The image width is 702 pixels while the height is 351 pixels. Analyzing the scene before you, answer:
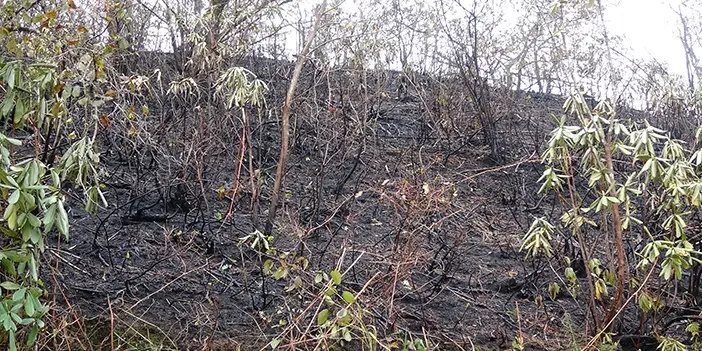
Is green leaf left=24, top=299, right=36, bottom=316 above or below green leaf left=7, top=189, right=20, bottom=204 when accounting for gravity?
below

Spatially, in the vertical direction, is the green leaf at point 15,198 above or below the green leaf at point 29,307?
above

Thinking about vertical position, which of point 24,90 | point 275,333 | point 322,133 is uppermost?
point 24,90

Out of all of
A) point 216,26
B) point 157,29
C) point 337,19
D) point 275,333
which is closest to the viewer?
point 275,333

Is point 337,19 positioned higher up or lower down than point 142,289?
higher up

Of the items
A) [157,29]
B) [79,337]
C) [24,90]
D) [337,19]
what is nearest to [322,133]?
[337,19]

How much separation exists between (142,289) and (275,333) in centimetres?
85

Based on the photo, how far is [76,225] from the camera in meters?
4.24

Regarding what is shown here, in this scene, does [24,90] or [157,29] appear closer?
[24,90]

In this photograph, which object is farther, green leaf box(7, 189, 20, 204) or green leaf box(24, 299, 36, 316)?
green leaf box(24, 299, 36, 316)

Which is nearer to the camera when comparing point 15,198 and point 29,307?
point 15,198

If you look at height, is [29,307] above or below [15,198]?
below

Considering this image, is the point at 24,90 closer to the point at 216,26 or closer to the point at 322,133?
the point at 216,26

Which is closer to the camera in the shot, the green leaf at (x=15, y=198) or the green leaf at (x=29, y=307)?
the green leaf at (x=15, y=198)

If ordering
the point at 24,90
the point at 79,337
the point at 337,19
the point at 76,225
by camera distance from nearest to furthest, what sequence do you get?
the point at 24,90 < the point at 79,337 < the point at 76,225 < the point at 337,19
